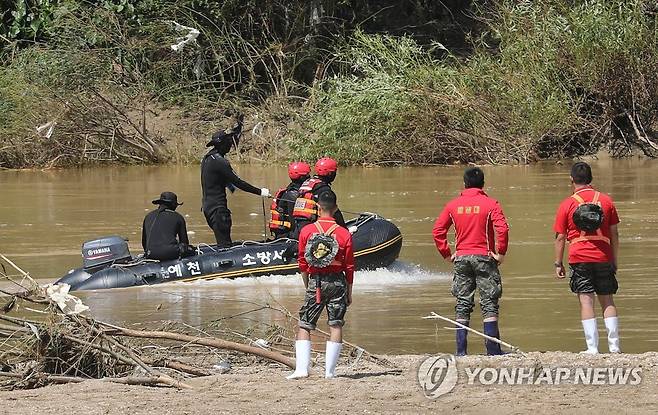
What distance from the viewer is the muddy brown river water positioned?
11.5 m

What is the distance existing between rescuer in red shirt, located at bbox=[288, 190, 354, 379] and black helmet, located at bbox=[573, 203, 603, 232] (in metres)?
1.67

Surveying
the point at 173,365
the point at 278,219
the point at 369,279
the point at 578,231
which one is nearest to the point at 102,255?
the point at 278,219

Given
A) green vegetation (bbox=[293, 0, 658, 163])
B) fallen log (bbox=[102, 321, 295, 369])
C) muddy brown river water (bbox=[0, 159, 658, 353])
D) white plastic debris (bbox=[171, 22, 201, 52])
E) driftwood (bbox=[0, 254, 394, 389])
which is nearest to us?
driftwood (bbox=[0, 254, 394, 389])

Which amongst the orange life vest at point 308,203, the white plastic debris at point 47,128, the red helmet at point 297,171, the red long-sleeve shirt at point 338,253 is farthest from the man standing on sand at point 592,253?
the white plastic debris at point 47,128

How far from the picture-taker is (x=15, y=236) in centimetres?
1961

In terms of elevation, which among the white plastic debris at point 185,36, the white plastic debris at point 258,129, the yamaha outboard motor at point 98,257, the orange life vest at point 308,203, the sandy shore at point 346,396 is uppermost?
the white plastic debris at point 185,36

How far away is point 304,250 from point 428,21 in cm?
3157

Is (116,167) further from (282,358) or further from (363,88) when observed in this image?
(282,358)

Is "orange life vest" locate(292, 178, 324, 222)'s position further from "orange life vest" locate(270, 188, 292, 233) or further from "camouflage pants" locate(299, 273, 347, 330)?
"camouflage pants" locate(299, 273, 347, 330)

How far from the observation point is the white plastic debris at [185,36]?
34.9m

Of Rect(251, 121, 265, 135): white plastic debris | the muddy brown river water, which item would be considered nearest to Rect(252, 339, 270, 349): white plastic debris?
the muddy brown river water

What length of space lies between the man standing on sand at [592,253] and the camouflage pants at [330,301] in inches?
67.7

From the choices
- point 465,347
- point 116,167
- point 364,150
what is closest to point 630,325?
point 465,347

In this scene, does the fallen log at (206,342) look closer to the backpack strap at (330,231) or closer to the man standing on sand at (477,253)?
the backpack strap at (330,231)
